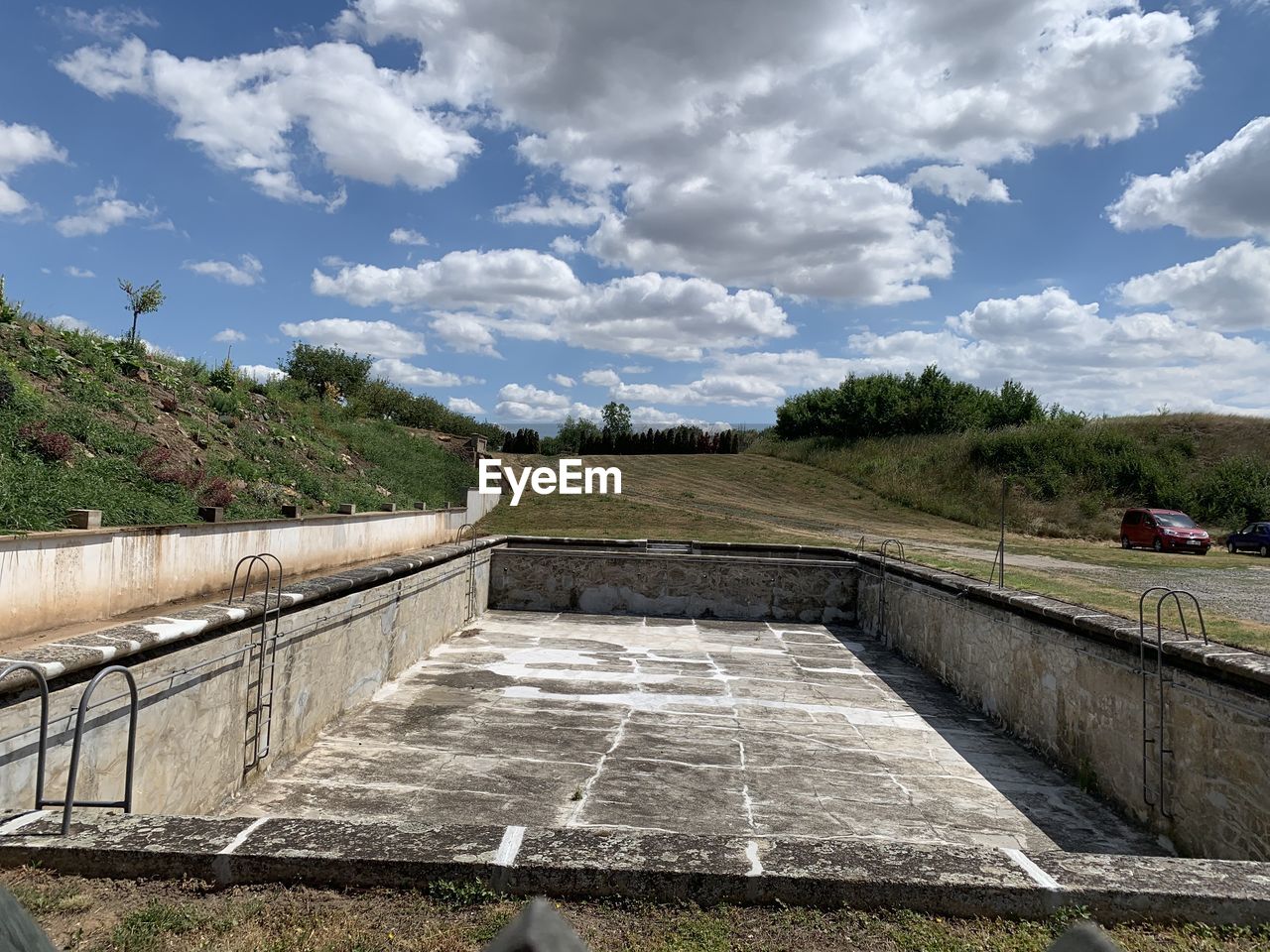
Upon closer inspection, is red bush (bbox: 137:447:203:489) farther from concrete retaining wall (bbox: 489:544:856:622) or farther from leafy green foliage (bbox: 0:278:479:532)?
concrete retaining wall (bbox: 489:544:856:622)

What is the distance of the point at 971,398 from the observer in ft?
161

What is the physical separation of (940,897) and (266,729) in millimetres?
4447

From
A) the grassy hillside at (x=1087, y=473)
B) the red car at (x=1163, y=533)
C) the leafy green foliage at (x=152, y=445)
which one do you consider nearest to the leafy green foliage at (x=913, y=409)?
the grassy hillside at (x=1087, y=473)

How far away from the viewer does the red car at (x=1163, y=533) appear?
23.5 meters

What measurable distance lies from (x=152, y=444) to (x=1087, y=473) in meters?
35.0

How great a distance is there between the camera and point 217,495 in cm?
1387

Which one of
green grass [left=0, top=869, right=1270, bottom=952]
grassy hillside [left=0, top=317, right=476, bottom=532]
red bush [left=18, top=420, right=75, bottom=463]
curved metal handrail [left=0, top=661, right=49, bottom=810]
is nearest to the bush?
grassy hillside [left=0, top=317, right=476, bottom=532]

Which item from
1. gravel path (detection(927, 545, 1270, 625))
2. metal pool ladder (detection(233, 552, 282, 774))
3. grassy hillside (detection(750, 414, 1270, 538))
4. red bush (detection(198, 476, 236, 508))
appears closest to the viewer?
metal pool ladder (detection(233, 552, 282, 774))

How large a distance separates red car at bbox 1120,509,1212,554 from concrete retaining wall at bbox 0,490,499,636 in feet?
76.7

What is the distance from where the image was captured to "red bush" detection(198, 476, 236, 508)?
44.7 feet

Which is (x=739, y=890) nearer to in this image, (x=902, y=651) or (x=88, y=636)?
(x=88, y=636)

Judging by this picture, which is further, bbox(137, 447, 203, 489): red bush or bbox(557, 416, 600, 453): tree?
bbox(557, 416, 600, 453): tree

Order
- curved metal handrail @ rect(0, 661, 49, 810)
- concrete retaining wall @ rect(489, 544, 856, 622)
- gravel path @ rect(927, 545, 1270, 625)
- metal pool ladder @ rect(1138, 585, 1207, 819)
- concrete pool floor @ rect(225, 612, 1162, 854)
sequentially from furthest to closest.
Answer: concrete retaining wall @ rect(489, 544, 856, 622) → gravel path @ rect(927, 545, 1270, 625) → concrete pool floor @ rect(225, 612, 1162, 854) → metal pool ladder @ rect(1138, 585, 1207, 819) → curved metal handrail @ rect(0, 661, 49, 810)

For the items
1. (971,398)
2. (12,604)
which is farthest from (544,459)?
(12,604)
